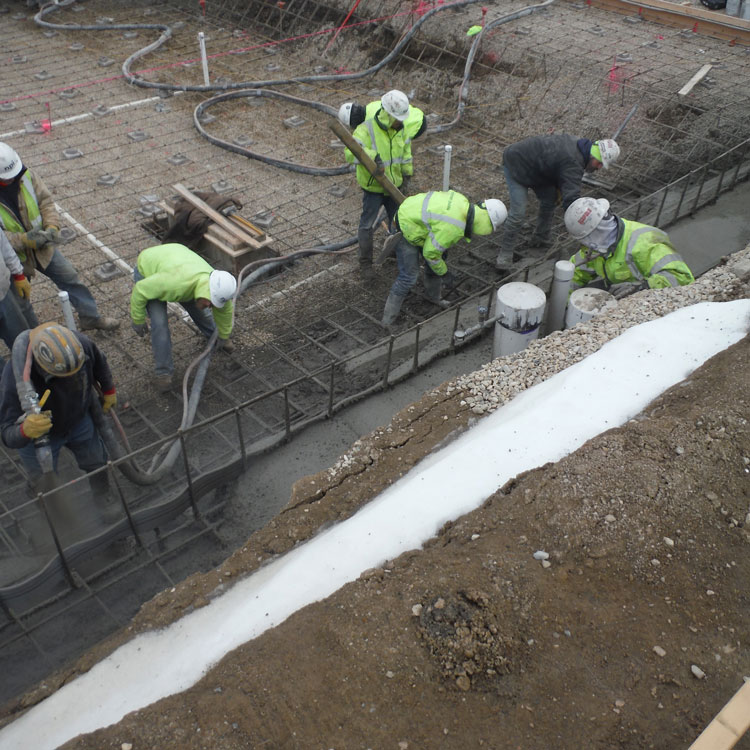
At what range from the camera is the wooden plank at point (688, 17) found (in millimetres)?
10625

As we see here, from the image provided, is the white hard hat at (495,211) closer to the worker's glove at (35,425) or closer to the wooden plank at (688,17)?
the worker's glove at (35,425)

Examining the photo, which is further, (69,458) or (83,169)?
(83,169)

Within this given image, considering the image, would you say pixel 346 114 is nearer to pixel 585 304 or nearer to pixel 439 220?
pixel 439 220

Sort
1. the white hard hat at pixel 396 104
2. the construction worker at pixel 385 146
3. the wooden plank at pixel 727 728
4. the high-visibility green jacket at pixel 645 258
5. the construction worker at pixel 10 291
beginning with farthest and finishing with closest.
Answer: the construction worker at pixel 385 146
the white hard hat at pixel 396 104
the high-visibility green jacket at pixel 645 258
the construction worker at pixel 10 291
the wooden plank at pixel 727 728

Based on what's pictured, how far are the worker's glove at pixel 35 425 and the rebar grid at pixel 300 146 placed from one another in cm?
69

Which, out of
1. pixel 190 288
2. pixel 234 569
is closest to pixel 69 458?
pixel 190 288

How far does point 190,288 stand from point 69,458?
1.55m

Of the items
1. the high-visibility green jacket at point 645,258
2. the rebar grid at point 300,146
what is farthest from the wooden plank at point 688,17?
the high-visibility green jacket at point 645,258

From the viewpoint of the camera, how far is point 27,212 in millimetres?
5590

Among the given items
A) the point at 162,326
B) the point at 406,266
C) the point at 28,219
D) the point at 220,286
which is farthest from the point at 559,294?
the point at 28,219

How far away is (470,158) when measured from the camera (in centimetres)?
944

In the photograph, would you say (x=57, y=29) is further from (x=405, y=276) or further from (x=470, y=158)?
(x=405, y=276)

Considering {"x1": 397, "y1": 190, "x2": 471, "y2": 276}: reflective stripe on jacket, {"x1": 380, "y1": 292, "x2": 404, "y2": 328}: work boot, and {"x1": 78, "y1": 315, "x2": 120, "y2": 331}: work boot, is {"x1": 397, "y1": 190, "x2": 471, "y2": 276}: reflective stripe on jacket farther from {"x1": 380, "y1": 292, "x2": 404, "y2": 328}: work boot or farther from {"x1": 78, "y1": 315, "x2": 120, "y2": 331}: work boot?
{"x1": 78, "y1": 315, "x2": 120, "y2": 331}: work boot

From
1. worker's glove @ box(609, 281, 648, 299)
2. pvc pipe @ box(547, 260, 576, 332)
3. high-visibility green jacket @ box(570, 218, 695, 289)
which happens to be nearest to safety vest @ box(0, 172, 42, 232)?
pvc pipe @ box(547, 260, 576, 332)
